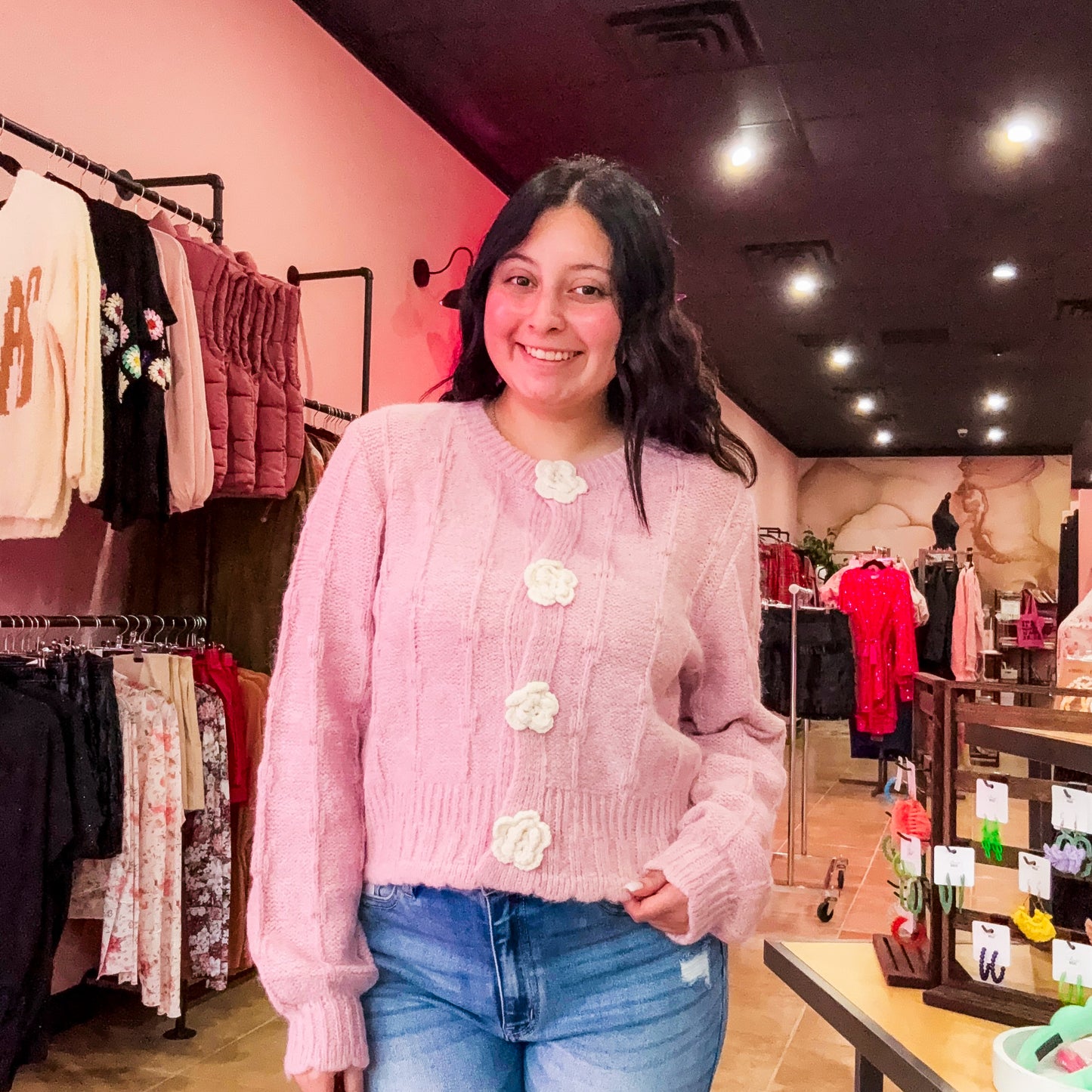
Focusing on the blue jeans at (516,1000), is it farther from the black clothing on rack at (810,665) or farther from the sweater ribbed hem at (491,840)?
the black clothing on rack at (810,665)

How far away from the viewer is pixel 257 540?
3.05 meters

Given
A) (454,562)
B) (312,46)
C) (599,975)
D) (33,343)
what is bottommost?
(599,975)

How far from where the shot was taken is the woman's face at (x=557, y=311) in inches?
43.6

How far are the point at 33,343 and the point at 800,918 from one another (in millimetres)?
3349

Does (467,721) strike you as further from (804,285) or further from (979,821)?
(804,285)

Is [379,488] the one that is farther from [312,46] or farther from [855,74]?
[855,74]

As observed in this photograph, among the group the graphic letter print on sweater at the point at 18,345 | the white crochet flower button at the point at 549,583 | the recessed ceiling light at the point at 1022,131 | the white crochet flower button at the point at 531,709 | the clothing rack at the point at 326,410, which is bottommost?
the white crochet flower button at the point at 531,709

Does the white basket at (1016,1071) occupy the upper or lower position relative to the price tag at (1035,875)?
lower

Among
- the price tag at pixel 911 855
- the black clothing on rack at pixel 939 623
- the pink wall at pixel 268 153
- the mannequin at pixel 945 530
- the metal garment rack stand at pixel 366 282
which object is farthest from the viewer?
the mannequin at pixel 945 530

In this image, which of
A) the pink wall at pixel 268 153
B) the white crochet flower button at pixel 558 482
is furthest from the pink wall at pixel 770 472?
the white crochet flower button at pixel 558 482

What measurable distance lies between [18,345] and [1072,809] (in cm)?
198

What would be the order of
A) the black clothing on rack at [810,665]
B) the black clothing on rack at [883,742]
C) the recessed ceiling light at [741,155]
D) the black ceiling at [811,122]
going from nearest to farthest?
the black ceiling at [811,122], the recessed ceiling light at [741,155], the black clothing on rack at [810,665], the black clothing on rack at [883,742]

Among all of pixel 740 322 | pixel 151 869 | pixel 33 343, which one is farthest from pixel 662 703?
pixel 740 322

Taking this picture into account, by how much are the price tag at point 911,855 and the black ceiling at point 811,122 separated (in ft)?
4.02
